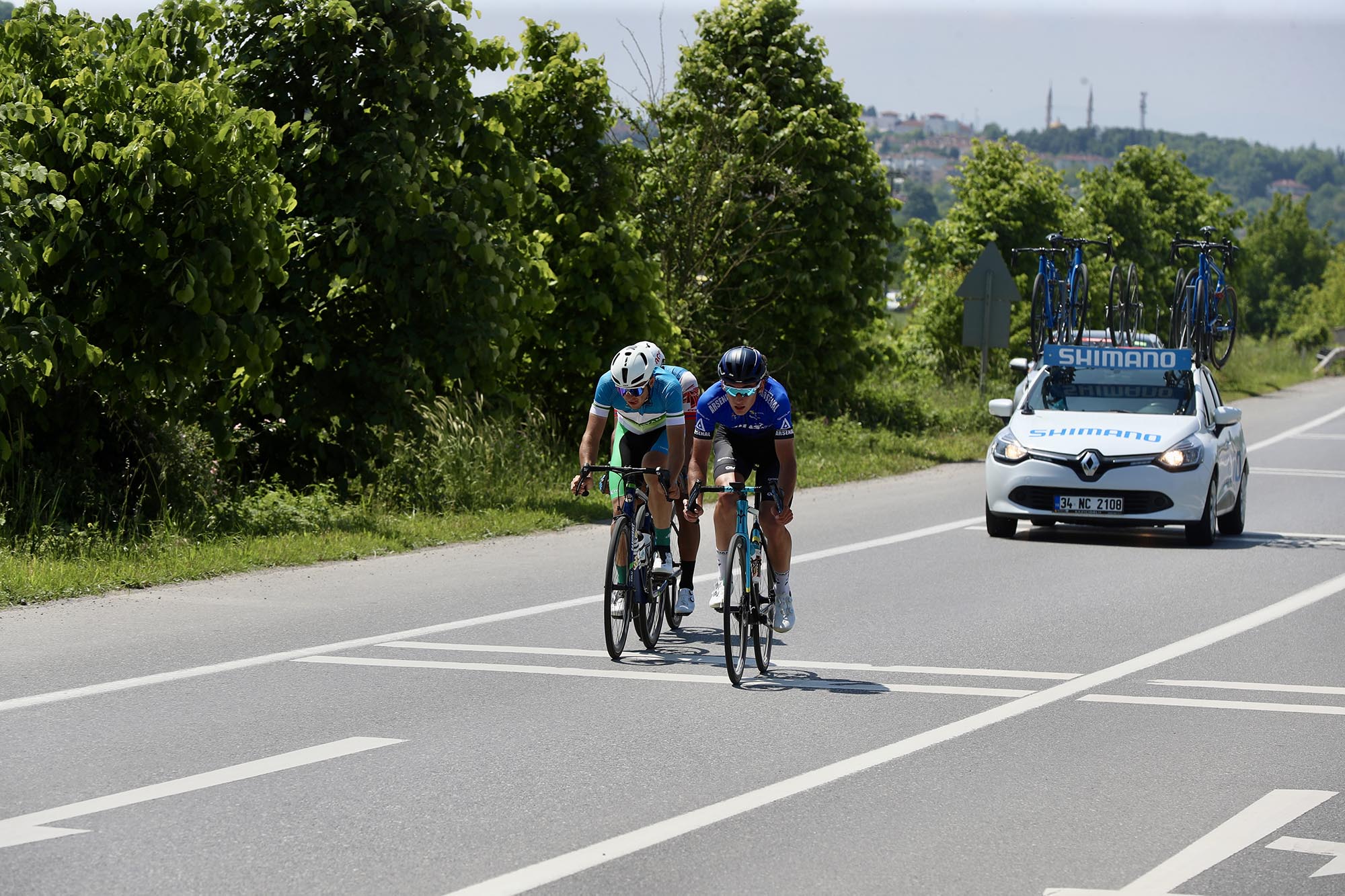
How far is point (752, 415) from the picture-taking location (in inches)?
380

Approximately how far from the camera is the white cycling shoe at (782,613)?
947 cm

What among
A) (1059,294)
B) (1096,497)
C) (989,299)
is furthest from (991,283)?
(1096,497)

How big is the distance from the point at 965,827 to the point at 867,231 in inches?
866

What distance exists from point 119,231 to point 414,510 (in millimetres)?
4062

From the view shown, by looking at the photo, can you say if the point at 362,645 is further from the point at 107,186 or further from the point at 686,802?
the point at 107,186

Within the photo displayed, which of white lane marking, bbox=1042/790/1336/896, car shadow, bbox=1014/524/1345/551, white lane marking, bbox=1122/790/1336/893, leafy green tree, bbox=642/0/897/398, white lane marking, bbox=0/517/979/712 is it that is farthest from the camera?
leafy green tree, bbox=642/0/897/398

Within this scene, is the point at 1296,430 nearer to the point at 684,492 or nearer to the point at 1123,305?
the point at 1123,305

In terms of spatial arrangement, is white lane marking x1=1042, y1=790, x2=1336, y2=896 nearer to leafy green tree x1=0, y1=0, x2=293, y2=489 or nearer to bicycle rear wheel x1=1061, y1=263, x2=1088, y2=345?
leafy green tree x1=0, y1=0, x2=293, y2=489

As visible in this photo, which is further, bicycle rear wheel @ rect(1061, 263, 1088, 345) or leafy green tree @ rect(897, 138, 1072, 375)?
leafy green tree @ rect(897, 138, 1072, 375)

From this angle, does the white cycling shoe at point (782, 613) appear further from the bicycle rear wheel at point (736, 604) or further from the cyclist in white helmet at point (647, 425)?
the cyclist in white helmet at point (647, 425)

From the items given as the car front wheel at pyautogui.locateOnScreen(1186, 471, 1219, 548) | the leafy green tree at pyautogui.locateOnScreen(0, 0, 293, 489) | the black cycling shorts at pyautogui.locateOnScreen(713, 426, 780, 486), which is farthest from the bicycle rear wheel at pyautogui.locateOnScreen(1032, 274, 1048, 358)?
the black cycling shorts at pyautogui.locateOnScreen(713, 426, 780, 486)

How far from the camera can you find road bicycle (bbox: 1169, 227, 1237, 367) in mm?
21094

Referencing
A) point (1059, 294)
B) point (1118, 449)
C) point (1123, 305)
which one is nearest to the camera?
point (1118, 449)

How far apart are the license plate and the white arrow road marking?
9.61 m
